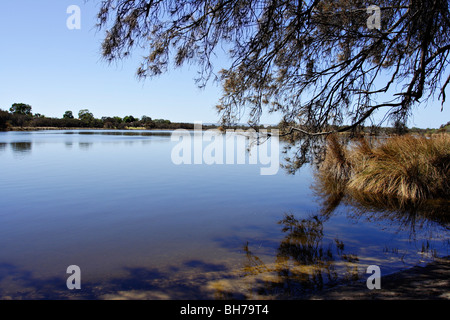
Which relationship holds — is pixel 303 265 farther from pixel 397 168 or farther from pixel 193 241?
pixel 397 168

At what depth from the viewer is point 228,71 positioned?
4.91 m

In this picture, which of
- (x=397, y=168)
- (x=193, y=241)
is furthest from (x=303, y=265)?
(x=397, y=168)

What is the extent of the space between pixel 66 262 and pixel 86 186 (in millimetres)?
5694

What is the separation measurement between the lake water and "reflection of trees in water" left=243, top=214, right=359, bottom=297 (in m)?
0.01

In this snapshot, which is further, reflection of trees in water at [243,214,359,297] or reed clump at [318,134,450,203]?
reed clump at [318,134,450,203]

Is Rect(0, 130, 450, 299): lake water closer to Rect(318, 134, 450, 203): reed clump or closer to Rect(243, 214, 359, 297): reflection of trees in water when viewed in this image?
Rect(243, 214, 359, 297): reflection of trees in water

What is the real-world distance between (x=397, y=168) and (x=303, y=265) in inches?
227

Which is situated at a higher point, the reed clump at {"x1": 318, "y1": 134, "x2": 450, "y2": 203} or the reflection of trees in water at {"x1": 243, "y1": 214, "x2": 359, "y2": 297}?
the reed clump at {"x1": 318, "y1": 134, "x2": 450, "y2": 203}

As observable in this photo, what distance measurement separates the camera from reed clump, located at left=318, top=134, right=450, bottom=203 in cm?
786

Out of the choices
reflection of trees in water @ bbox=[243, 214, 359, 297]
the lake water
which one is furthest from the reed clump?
reflection of trees in water @ bbox=[243, 214, 359, 297]

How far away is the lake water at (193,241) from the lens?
11.6 feet

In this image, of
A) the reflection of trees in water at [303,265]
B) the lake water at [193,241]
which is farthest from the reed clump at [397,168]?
the reflection of trees in water at [303,265]
